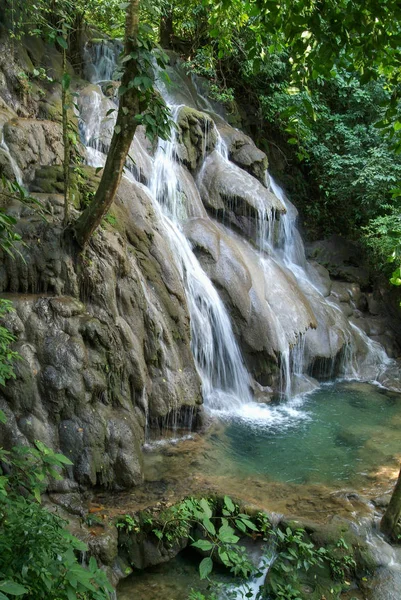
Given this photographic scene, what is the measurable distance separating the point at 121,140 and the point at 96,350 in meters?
2.42

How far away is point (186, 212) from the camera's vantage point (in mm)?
10203

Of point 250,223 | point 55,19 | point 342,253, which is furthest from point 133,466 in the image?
point 342,253

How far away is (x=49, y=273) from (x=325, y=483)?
4304 millimetres

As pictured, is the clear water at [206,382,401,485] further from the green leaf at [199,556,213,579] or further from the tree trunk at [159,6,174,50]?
the tree trunk at [159,6,174,50]

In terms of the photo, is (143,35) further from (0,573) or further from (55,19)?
(55,19)

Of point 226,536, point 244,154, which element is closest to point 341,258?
point 244,154

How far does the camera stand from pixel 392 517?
522cm

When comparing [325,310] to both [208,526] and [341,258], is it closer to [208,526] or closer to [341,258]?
[341,258]

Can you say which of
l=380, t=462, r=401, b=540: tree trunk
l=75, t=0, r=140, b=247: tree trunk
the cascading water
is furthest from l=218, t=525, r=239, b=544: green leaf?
the cascading water

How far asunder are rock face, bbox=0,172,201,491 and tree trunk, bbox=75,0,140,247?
1.50 feet

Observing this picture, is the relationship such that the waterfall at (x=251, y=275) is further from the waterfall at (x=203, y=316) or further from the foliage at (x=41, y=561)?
the foliage at (x=41, y=561)

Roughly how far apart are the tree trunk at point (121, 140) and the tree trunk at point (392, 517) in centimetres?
434

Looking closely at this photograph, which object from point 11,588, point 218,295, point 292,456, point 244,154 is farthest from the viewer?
point 244,154

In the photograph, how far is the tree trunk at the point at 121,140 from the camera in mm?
4789
